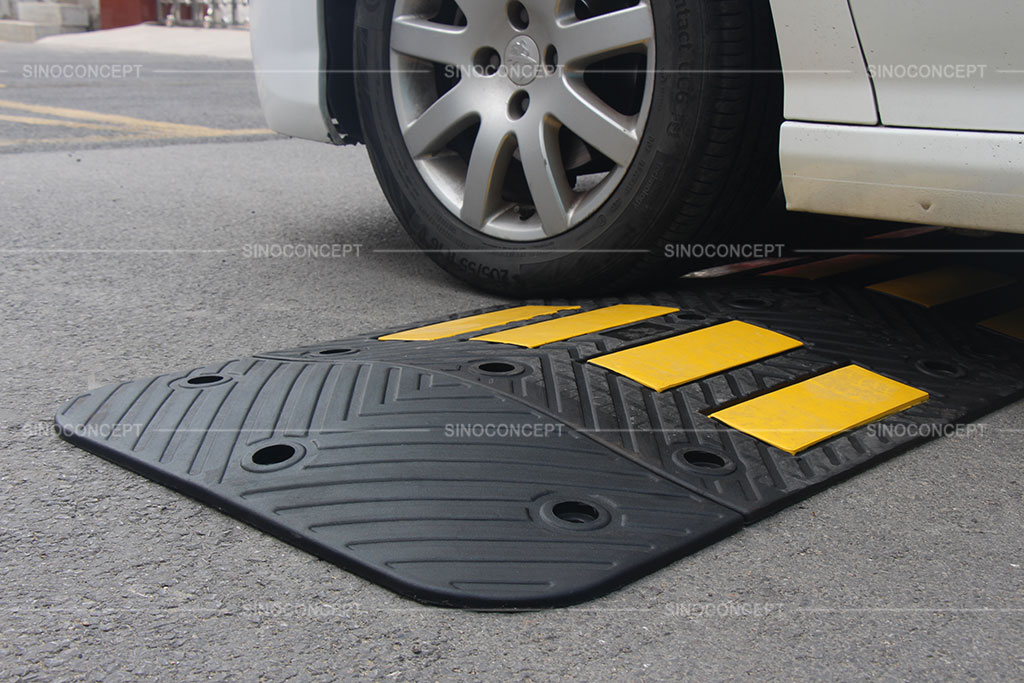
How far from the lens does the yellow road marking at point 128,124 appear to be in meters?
6.27

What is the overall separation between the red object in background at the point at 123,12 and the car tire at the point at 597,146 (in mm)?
18942

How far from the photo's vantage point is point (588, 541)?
1.60m

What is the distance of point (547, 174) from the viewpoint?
2689 millimetres

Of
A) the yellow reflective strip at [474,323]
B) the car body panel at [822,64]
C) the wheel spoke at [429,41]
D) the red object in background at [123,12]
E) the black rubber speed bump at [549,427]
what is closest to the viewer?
the black rubber speed bump at [549,427]

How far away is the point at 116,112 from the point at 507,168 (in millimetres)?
5196

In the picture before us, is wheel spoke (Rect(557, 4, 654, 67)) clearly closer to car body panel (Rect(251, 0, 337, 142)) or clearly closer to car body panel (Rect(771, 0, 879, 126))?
car body panel (Rect(771, 0, 879, 126))

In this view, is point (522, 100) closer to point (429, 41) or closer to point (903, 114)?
A: point (429, 41)

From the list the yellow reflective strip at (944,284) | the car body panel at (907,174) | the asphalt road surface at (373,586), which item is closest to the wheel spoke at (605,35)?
the car body panel at (907,174)

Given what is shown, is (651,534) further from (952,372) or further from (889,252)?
(889,252)

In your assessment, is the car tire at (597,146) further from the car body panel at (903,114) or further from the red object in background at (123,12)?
the red object in background at (123,12)

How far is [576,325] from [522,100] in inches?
26.7

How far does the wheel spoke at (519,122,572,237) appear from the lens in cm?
268

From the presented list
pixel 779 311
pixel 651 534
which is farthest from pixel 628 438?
pixel 779 311

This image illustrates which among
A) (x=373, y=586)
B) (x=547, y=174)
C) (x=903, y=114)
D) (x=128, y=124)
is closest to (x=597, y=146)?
(x=547, y=174)
